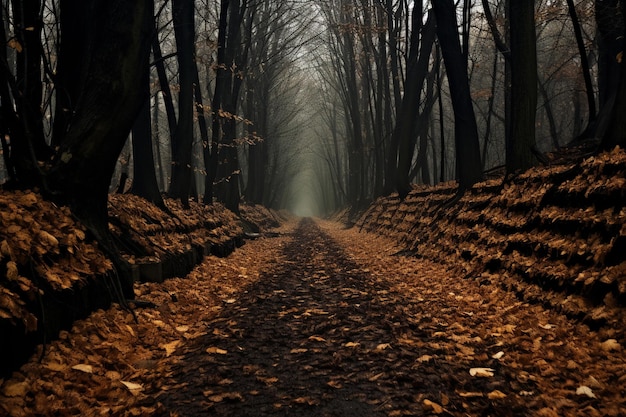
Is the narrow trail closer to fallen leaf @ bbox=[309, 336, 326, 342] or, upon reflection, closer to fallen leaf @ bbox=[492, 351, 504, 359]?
fallen leaf @ bbox=[309, 336, 326, 342]

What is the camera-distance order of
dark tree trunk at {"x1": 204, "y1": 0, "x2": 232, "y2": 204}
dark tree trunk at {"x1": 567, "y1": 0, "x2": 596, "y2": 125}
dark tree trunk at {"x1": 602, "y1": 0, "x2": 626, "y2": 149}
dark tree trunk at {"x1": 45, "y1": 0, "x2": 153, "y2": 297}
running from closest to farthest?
dark tree trunk at {"x1": 45, "y1": 0, "x2": 153, "y2": 297}, dark tree trunk at {"x1": 602, "y1": 0, "x2": 626, "y2": 149}, dark tree trunk at {"x1": 567, "y1": 0, "x2": 596, "y2": 125}, dark tree trunk at {"x1": 204, "y1": 0, "x2": 232, "y2": 204}

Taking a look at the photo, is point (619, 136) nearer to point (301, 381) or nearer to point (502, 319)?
point (502, 319)

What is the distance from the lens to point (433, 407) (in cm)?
277

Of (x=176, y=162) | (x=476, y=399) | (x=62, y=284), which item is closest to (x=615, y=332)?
(x=476, y=399)

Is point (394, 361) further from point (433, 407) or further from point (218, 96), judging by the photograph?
point (218, 96)

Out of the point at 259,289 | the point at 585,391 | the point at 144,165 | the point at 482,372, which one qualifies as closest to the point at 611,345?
the point at 585,391

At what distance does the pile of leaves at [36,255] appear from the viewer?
3180 millimetres

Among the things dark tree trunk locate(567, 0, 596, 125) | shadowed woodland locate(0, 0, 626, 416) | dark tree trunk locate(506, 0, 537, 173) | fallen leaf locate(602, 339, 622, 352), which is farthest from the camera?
dark tree trunk locate(567, 0, 596, 125)

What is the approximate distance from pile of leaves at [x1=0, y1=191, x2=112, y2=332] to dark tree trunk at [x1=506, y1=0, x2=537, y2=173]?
7328mm

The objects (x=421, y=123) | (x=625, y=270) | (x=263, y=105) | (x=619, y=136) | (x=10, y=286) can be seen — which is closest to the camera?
(x=10, y=286)

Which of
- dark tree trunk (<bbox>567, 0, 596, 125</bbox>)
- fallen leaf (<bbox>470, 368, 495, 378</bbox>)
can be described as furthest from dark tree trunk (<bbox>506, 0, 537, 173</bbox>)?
fallen leaf (<bbox>470, 368, 495, 378</bbox>)

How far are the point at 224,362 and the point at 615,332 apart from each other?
10.6 feet

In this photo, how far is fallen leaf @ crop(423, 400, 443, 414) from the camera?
2.72 meters

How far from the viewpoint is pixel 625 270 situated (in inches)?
154
